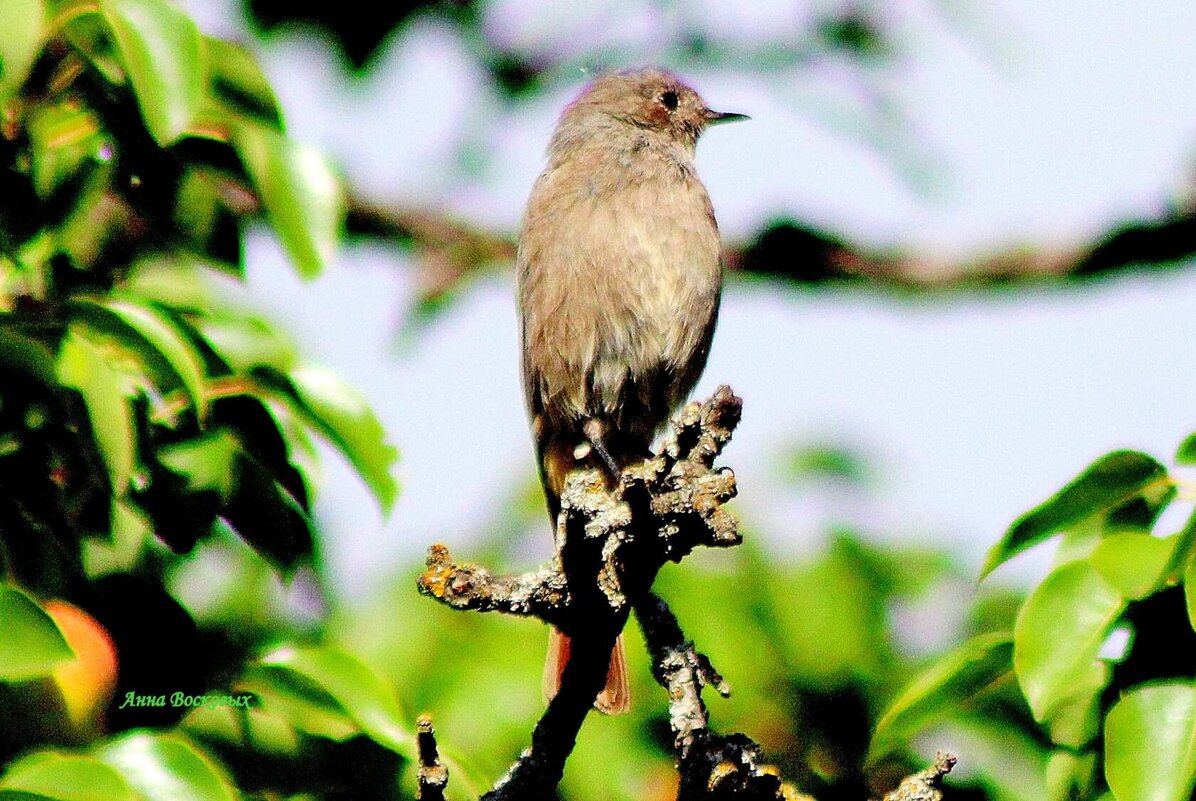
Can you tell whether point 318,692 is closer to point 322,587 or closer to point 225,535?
point 322,587

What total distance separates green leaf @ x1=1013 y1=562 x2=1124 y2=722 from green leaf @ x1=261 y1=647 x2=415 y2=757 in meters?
1.04

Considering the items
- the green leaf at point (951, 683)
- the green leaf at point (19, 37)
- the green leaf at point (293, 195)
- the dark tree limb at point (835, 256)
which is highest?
the dark tree limb at point (835, 256)

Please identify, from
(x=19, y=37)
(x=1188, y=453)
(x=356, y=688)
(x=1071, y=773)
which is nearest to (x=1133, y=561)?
(x=1188, y=453)

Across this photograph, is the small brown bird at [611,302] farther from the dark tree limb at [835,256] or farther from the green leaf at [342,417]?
the green leaf at [342,417]

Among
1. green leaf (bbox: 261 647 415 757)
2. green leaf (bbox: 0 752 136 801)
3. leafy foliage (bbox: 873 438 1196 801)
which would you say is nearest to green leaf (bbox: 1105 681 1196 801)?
leafy foliage (bbox: 873 438 1196 801)

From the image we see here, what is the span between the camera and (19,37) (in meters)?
2.25

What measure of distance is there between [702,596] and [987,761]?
1.29 m

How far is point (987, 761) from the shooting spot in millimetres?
3072

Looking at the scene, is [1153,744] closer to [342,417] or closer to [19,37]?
[342,417]

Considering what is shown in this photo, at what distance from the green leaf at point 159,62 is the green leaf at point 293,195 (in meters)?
0.27

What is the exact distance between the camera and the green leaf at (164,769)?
204 cm

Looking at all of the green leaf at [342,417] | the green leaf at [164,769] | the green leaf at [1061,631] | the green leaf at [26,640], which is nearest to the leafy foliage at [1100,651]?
the green leaf at [1061,631]

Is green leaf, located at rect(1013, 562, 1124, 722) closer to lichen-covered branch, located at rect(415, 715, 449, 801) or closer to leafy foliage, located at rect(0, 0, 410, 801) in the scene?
lichen-covered branch, located at rect(415, 715, 449, 801)

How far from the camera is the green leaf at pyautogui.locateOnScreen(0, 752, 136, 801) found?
6.24 feet
